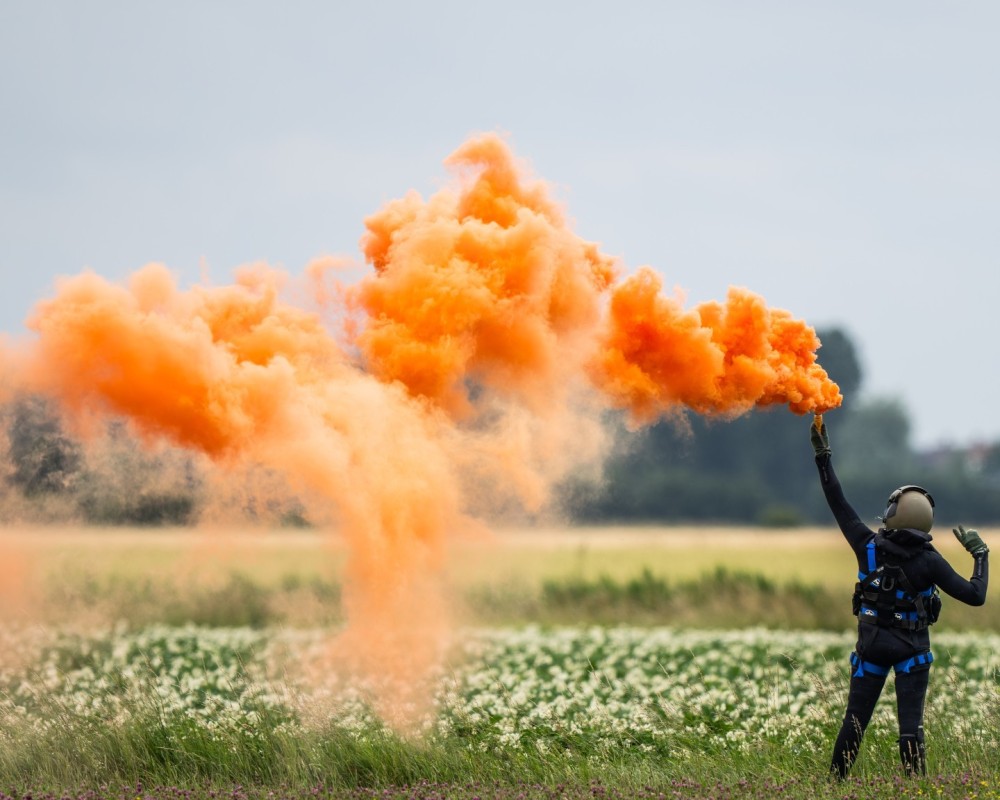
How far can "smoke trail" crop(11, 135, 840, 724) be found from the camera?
1102cm

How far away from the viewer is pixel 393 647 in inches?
504

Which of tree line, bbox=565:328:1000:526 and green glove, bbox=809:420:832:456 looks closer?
green glove, bbox=809:420:832:456

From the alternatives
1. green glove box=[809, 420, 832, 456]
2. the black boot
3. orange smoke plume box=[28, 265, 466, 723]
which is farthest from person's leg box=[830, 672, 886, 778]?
orange smoke plume box=[28, 265, 466, 723]

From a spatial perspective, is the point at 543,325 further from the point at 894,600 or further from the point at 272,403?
the point at 894,600

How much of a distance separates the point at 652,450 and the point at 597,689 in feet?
176

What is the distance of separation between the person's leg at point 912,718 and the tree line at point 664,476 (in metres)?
2.61

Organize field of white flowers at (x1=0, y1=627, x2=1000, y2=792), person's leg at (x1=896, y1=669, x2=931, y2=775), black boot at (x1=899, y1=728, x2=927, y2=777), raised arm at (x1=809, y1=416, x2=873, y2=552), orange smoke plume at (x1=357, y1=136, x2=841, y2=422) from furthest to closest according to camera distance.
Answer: orange smoke plume at (x1=357, y1=136, x2=841, y2=422), field of white flowers at (x1=0, y1=627, x2=1000, y2=792), raised arm at (x1=809, y1=416, x2=873, y2=552), black boot at (x1=899, y1=728, x2=927, y2=777), person's leg at (x1=896, y1=669, x2=931, y2=775)

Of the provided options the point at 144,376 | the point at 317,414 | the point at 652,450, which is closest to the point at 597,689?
the point at 317,414

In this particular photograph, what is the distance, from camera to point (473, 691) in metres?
15.6

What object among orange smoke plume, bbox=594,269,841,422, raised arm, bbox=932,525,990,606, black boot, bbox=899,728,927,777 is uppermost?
orange smoke plume, bbox=594,269,841,422

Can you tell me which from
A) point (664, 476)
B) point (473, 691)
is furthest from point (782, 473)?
point (473, 691)

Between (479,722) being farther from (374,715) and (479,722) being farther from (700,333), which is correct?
(700,333)

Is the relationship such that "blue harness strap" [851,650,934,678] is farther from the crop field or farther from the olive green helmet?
the olive green helmet

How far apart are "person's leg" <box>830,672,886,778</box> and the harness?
49 centimetres
